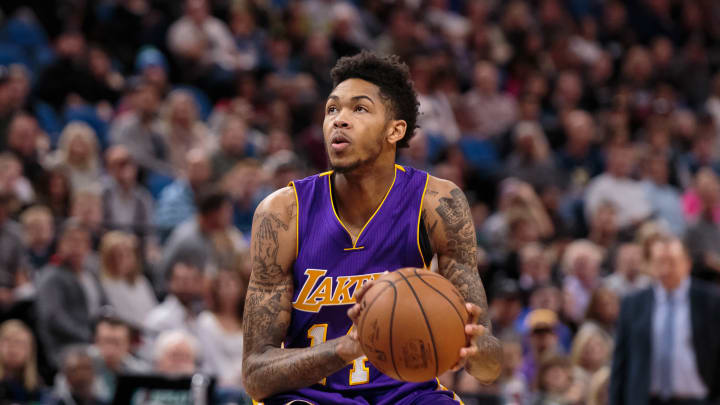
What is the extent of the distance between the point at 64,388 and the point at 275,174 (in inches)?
113

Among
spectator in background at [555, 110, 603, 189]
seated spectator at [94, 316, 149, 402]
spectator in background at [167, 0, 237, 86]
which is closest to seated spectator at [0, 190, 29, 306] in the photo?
seated spectator at [94, 316, 149, 402]

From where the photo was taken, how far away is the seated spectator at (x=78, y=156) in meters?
8.97

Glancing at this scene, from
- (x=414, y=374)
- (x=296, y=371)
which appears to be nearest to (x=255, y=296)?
(x=296, y=371)

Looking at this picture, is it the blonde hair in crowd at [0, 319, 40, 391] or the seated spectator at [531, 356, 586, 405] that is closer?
the blonde hair in crowd at [0, 319, 40, 391]

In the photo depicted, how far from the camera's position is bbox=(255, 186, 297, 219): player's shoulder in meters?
4.01

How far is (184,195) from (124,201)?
54cm

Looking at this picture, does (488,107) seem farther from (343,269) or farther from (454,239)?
(343,269)

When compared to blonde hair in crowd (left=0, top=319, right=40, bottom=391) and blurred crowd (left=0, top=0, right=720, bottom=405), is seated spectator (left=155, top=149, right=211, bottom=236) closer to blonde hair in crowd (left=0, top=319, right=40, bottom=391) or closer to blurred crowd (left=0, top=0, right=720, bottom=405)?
blurred crowd (left=0, top=0, right=720, bottom=405)

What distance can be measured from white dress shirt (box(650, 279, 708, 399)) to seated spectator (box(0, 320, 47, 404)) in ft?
13.8

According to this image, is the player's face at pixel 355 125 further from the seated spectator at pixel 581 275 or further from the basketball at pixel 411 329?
the seated spectator at pixel 581 275

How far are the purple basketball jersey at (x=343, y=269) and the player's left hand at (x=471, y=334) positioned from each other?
36cm

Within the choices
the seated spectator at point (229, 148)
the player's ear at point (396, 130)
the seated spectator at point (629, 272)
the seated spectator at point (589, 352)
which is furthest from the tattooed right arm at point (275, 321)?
the seated spectator at point (629, 272)

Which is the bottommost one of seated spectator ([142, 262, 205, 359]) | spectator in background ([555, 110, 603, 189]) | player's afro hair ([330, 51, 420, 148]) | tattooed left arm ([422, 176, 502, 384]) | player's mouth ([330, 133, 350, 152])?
seated spectator ([142, 262, 205, 359])

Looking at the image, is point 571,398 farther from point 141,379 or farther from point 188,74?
point 188,74
